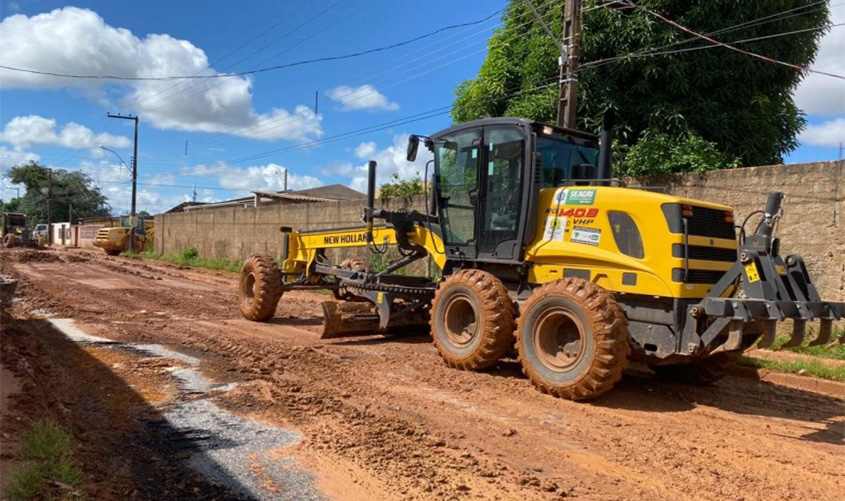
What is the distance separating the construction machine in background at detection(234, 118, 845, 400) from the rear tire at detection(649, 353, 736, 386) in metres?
0.02

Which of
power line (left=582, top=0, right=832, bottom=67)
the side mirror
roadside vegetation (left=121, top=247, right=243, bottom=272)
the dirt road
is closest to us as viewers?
the dirt road

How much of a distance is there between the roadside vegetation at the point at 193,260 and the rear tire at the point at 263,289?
42.7ft

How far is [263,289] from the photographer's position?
399 inches

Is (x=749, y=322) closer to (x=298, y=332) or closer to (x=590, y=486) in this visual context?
(x=590, y=486)

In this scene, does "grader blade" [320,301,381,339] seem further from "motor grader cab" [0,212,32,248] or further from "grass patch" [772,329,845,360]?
"motor grader cab" [0,212,32,248]

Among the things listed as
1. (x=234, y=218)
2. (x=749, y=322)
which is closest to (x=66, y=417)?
(x=749, y=322)

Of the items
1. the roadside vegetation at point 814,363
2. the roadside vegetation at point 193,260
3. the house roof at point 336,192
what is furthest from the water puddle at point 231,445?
the house roof at point 336,192

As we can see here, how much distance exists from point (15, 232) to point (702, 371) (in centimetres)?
4352

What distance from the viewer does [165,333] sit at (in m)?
9.01

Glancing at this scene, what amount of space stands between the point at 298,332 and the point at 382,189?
10367 mm

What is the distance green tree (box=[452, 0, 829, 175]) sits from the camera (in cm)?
1186

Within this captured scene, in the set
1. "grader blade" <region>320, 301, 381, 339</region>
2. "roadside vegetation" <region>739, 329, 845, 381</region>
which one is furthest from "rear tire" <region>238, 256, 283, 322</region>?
"roadside vegetation" <region>739, 329, 845, 381</region>

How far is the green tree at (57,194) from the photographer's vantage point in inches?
2923

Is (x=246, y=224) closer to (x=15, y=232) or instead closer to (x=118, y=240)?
(x=118, y=240)
